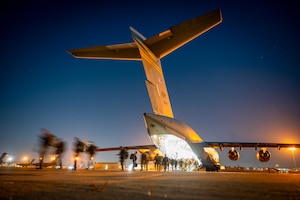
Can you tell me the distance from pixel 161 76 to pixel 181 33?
18.0 ft

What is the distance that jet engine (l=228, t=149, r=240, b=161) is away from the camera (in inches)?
751

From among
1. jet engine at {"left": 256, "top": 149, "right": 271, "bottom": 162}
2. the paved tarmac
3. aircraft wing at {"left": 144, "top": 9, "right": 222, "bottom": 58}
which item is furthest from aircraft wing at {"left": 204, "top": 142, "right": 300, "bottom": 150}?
the paved tarmac

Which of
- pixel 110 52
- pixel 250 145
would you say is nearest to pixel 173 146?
pixel 250 145

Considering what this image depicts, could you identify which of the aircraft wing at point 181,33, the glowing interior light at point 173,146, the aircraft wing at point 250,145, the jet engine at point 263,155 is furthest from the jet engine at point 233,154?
the aircraft wing at point 181,33

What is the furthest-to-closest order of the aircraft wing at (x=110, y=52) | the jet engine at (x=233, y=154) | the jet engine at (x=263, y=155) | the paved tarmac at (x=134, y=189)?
the jet engine at (x=233, y=154) < the jet engine at (x=263, y=155) < the aircraft wing at (x=110, y=52) < the paved tarmac at (x=134, y=189)

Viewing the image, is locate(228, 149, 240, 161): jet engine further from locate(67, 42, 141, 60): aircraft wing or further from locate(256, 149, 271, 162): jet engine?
locate(67, 42, 141, 60): aircraft wing

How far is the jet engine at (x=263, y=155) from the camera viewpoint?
1726 centimetres

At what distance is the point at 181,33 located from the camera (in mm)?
12180

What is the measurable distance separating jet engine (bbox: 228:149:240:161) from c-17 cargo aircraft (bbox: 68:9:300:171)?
73cm

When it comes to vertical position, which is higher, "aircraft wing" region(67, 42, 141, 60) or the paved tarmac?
"aircraft wing" region(67, 42, 141, 60)

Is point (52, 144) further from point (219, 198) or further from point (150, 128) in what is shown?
point (219, 198)

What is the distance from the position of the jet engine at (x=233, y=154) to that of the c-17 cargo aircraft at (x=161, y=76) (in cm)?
73

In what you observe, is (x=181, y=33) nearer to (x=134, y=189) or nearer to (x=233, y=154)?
(x=134, y=189)

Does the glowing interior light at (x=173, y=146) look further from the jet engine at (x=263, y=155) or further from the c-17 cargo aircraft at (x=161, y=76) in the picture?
the jet engine at (x=263, y=155)
